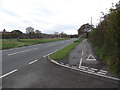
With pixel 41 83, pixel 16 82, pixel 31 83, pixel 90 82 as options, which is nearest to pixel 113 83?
pixel 90 82

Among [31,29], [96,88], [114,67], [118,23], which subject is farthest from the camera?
[31,29]

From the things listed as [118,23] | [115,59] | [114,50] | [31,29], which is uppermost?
[31,29]

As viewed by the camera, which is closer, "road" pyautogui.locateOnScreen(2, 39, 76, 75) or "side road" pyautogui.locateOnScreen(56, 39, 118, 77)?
"side road" pyautogui.locateOnScreen(56, 39, 118, 77)

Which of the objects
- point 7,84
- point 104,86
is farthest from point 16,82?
point 104,86

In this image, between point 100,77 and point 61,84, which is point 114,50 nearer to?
point 100,77

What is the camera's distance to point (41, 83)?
5.14 m

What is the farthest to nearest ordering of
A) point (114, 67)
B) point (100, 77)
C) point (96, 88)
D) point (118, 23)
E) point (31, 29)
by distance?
point (31, 29), point (114, 67), point (118, 23), point (100, 77), point (96, 88)

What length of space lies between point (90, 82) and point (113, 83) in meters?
0.96

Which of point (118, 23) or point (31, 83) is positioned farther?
point (118, 23)

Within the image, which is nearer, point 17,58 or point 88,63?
point 88,63

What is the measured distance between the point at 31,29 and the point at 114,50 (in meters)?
78.5

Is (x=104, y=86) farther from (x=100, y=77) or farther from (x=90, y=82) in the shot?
(x=100, y=77)

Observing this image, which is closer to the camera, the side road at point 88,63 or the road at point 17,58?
the side road at point 88,63

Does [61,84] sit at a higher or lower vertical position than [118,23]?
lower
